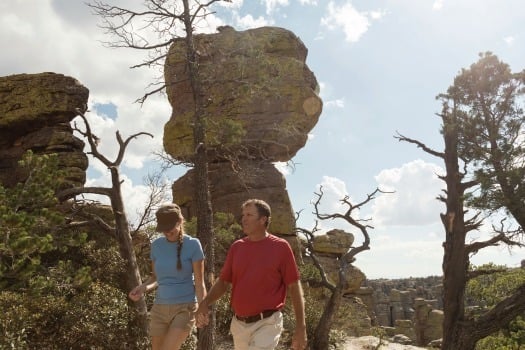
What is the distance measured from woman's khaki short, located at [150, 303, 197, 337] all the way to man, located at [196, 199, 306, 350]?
418 mm

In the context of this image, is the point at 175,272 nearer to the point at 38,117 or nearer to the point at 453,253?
the point at 453,253

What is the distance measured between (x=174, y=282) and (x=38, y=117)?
18.8 meters

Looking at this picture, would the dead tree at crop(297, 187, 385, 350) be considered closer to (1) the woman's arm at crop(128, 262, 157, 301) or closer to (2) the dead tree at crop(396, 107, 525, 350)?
(2) the dead tree at crop(396, 107, 525, 350)

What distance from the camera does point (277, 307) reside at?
13.0ft

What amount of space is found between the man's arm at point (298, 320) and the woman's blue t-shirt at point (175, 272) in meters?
1.09

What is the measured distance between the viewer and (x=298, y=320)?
→ 3.88 meters

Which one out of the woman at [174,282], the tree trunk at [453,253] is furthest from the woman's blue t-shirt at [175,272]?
the tree trunk at [453,253]

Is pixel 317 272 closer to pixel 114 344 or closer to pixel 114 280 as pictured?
pixel 114 280

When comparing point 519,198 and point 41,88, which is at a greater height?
point 41,88

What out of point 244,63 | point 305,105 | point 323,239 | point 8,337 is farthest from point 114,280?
point 323,239

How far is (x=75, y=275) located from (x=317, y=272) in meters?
9.26

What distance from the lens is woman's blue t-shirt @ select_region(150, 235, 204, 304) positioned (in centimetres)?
447

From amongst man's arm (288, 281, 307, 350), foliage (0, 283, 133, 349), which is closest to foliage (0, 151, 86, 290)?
foliage (0, 283, 133, 349)

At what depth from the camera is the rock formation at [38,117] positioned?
20047 mm
